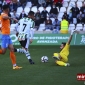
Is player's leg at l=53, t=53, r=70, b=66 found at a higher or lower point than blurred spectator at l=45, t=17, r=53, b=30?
higher

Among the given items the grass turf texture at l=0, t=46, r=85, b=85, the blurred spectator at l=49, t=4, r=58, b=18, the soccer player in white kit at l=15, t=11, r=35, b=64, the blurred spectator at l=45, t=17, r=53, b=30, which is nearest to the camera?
the grass turf texture at l=0, t=46, r=85, b=85

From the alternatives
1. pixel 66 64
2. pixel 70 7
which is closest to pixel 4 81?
pixel 66 64

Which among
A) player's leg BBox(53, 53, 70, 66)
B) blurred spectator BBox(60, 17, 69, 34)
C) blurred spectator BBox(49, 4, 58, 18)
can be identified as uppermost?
blurred spectator BBox(49, 4, 58, 18)

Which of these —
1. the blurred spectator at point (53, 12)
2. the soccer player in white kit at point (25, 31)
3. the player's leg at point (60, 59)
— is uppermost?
the soccer player in white kit at point (25, 31)

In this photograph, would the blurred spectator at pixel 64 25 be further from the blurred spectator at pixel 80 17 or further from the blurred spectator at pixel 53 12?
the blurred spectator at pixel 53 12

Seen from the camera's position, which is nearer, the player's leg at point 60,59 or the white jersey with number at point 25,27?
the player's leg at point 60,59

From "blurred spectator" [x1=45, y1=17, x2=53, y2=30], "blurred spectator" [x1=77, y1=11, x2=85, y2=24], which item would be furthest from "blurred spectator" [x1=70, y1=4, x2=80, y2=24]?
"blurred spectator" [x1=45, y1=17, x2=53, y2=30]

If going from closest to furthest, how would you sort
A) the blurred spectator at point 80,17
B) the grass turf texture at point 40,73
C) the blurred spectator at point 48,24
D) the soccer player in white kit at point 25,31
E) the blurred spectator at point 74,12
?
the grass turf texture at point 40,73 < the soccer player in white kit at point 25,31 < the blurred spectator at point 48,24 < the blurred spectator at point 80,17 < the blurred spectator at point 74,12

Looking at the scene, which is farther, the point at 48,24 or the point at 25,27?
the point at 48,24

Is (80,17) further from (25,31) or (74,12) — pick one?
(25,31)

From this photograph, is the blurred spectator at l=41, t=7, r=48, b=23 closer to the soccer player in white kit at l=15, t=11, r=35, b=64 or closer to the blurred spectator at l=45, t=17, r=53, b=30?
the blurred spectator at l=45, t=17, r=53, b=30

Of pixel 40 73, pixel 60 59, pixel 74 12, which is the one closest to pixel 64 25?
pixel 74 12

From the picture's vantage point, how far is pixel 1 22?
15.7 m

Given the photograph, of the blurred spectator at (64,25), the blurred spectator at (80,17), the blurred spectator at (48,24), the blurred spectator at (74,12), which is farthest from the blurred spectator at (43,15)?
the blurred spectator at (80,17)
